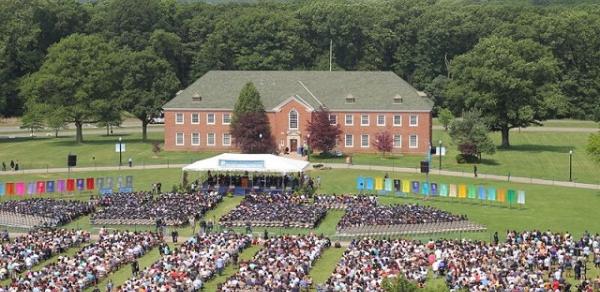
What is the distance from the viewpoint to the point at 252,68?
15200 centimetres

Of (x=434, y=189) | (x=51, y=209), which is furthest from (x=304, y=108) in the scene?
(x=51, y=209)

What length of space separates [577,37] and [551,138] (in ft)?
112

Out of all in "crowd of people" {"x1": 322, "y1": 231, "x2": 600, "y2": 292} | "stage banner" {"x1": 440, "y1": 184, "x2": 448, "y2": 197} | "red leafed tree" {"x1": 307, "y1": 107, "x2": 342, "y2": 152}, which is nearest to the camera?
"crowd of people" {"x1": 322, "y1": 231, "x2": 600, "y2": 292}

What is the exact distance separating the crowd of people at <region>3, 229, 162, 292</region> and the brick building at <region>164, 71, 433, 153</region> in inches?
1773

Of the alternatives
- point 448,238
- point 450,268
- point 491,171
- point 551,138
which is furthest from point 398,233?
point 551,138

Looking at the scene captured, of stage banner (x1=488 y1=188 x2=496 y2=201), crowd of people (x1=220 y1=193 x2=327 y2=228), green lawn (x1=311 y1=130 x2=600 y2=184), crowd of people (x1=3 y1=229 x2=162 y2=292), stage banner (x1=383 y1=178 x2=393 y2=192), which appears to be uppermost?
green lawn (x1=311 y1=130 x2=600 y2=184)

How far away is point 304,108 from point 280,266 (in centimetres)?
5467

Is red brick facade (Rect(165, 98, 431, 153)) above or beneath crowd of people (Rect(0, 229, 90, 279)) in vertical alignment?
above

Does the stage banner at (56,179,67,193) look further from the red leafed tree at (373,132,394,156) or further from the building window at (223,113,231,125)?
the red leafed tree at (373,132,394,156)

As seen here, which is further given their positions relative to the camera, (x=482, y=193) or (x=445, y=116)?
(x=445, y=116)

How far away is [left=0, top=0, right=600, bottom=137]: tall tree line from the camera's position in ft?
484

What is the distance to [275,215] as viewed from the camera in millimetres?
68438

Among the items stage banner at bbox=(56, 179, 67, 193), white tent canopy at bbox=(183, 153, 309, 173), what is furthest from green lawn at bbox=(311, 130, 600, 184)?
stage banner at bbox=(56, 179, 67, 193)

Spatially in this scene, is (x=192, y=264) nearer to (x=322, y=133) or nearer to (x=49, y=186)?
(x=49, y=186)
